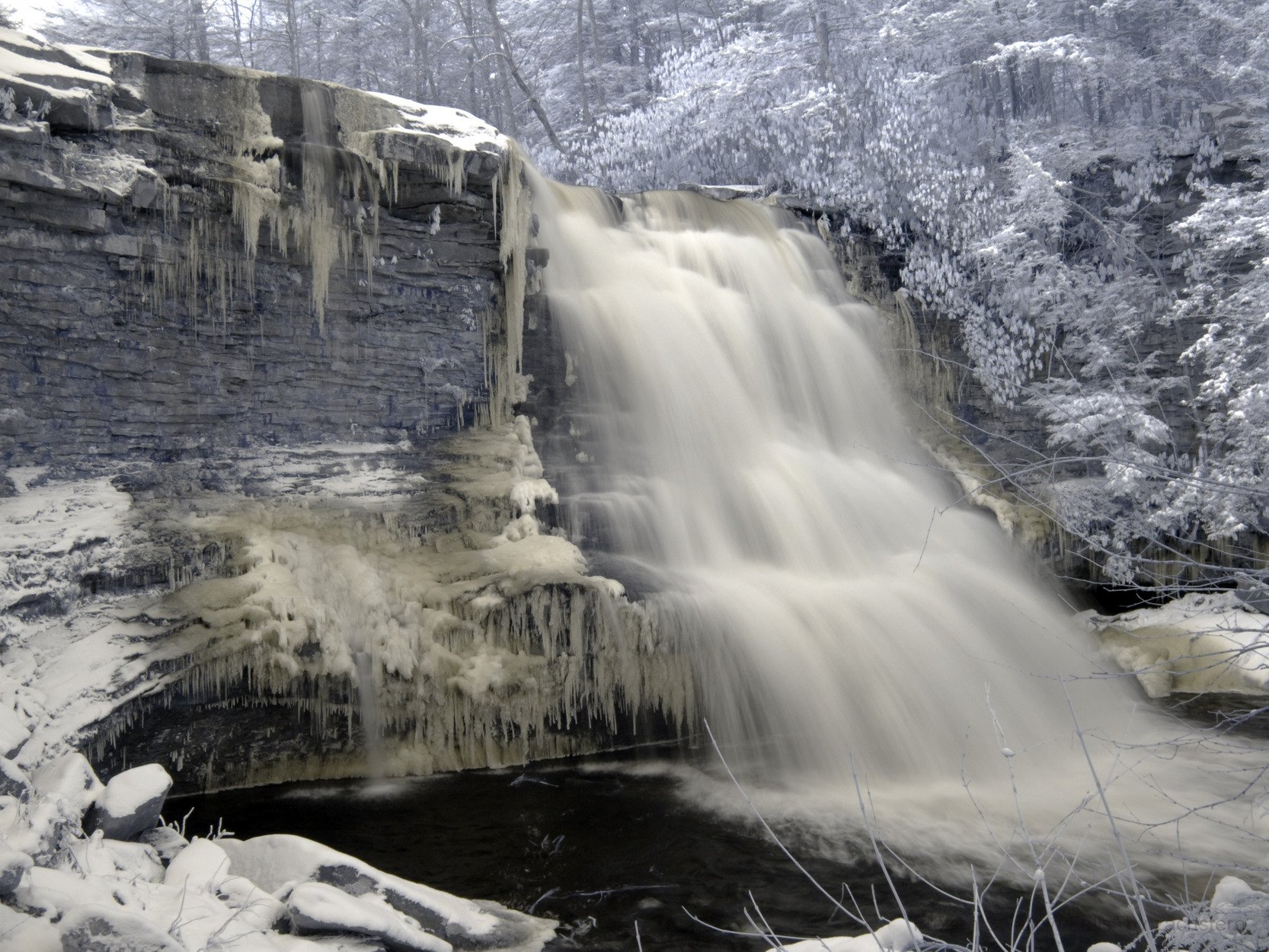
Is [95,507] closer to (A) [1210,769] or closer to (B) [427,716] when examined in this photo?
(B) [427,716]

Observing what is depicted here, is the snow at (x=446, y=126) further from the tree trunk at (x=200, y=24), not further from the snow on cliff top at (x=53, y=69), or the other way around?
the tree trunk at (x=200, y=24)

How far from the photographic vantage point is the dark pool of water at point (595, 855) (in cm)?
459

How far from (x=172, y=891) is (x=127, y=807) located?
0.67 metres

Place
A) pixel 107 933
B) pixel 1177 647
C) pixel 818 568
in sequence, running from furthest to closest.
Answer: pixel 1177 647
pixel 818 568
pixel 107 933

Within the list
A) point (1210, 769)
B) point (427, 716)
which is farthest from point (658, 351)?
point (1210, 769)

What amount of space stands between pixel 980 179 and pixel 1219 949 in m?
10.9

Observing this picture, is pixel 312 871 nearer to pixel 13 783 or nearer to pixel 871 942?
pixel 13 783

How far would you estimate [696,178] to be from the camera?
14.8 metres

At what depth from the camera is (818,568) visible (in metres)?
8.09

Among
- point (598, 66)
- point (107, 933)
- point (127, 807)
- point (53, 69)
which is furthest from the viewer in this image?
point (598, 66)

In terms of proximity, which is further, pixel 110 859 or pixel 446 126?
pixel 446 126

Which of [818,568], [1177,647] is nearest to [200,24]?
[818,568]

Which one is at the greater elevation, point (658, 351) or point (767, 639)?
point (658, 351)

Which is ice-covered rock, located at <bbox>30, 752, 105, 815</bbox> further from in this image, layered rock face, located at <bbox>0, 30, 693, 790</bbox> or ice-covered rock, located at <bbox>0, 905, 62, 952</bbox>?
ice-covered rock, located at <bbox>0, 905, 62, 952</bbox>
